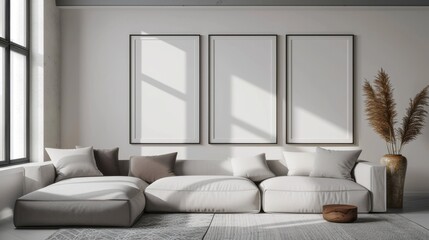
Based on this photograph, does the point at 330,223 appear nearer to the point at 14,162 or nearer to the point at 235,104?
the point at 235,104

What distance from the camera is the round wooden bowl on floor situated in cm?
521

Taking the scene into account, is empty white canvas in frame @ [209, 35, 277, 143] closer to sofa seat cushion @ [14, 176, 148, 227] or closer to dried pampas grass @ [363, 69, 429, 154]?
dried pampas grass @ [363, 69, 429, 154]

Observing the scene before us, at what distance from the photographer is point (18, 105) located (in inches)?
259

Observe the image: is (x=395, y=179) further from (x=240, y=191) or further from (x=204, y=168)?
(x=204, y=168)

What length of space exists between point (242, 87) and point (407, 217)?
2888 mm

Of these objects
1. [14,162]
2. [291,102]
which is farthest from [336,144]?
[14,162]

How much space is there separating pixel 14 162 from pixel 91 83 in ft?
5.56

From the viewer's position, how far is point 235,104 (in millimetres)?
7434

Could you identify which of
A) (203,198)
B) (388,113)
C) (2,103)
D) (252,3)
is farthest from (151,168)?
(388,113)

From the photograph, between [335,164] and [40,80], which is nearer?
[335,164]

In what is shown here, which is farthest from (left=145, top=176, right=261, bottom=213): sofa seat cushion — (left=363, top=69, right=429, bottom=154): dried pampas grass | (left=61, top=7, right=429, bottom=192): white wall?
(left=363, top=69, right=429, bottom=154): dried pampas grass

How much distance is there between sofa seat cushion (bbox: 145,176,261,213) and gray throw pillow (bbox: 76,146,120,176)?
0.83 metres

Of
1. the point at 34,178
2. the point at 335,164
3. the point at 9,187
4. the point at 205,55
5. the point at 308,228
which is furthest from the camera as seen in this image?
the point at 205,55

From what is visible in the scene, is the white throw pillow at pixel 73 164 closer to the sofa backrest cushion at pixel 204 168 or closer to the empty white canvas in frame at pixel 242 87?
the sofa backrest cushion at pixel 204 168
